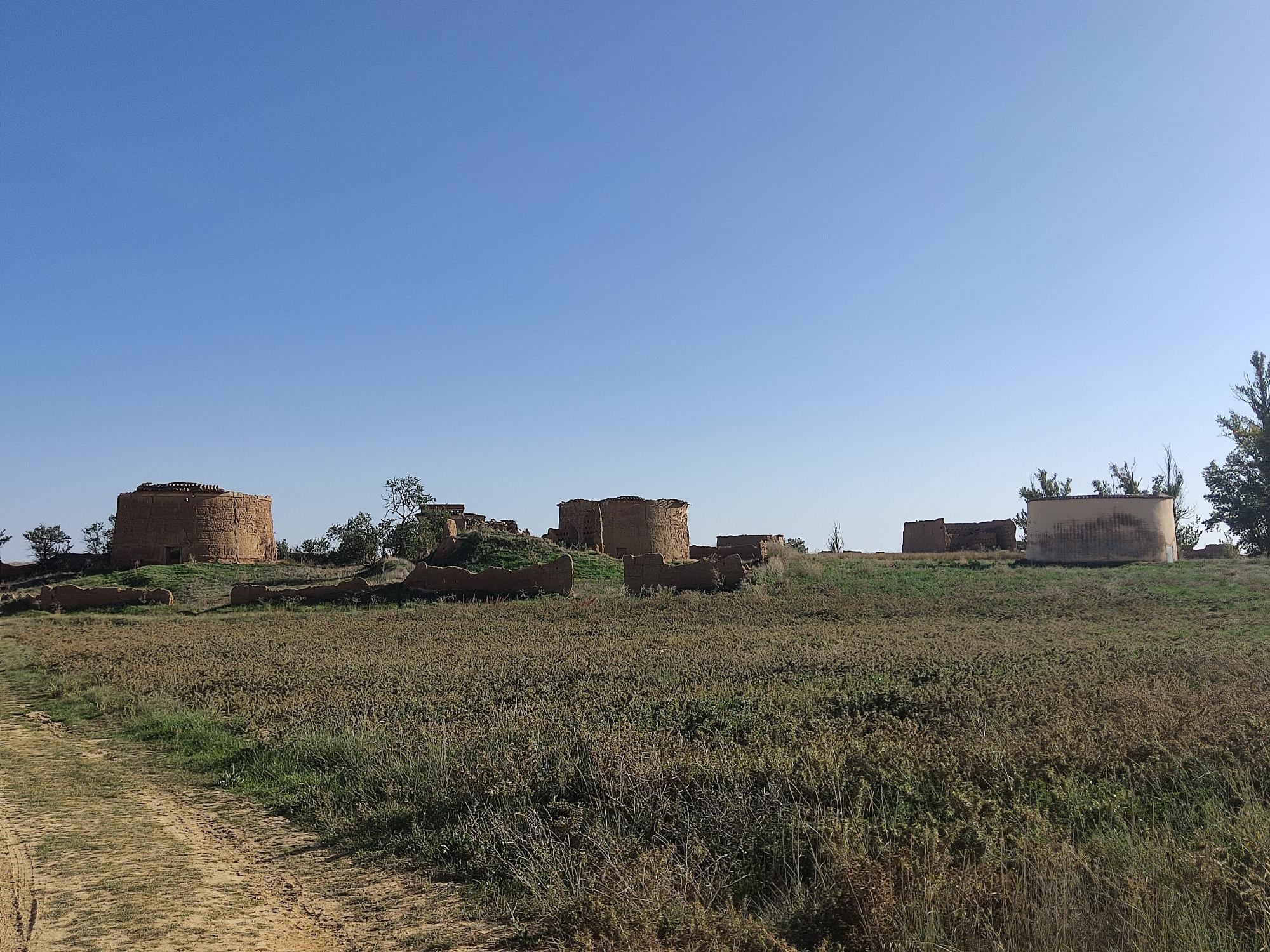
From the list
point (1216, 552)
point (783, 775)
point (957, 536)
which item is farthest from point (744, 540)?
point (783, 775)

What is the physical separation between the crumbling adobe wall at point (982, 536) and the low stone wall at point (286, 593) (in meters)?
32.6

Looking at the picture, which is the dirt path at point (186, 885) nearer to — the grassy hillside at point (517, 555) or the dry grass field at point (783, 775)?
the dry grass field at point (783, 775)

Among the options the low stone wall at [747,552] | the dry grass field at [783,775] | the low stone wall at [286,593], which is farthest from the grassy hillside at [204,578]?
the dry grass field at [783,775]

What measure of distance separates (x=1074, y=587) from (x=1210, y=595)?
3.75 metres

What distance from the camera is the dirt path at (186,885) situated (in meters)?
5.02

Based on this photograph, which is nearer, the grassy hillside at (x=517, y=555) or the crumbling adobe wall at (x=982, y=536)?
the grassy hillside at (x=517, y=555)

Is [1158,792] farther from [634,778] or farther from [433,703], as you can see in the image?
[433,703]

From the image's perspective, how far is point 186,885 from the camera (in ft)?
19.2

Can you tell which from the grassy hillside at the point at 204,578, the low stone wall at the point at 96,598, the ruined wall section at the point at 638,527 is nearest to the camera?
the low stone wall at the point at 96,598

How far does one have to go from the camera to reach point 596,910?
186 inches

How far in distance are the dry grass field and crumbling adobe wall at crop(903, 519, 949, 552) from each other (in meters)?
32.9

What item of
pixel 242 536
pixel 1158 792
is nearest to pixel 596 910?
pixel 1158 792

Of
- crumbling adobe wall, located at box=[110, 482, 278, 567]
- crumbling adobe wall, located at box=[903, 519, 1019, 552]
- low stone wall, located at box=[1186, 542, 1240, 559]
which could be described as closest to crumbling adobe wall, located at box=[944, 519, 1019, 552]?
crumbling adobe wall, located at box=[903, 519, 1019, 552]

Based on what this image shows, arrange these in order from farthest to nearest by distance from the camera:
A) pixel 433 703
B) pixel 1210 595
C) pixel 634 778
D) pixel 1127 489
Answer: pixel 1127 489 < pixel 1210 595 < pixel 433 703 < pixel 634 778
